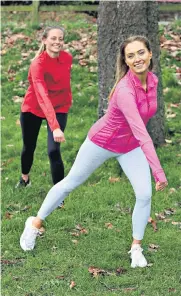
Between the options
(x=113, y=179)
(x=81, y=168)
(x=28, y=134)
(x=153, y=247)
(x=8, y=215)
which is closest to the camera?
(x=81, y=168)

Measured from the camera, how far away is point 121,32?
770cm

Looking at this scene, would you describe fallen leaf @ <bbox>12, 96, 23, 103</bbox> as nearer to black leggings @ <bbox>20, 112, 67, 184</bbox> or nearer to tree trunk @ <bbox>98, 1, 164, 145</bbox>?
tree trunk @ <bbox>98, 1, 164, 145</bbox>

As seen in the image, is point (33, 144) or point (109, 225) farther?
point (33, 144)

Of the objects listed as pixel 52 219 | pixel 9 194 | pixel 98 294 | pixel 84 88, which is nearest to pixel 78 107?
pixel 84 88

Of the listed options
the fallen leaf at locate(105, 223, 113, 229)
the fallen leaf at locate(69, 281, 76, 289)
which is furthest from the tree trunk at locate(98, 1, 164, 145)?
the fallen leaf at locate(69, 281, 76, 289)

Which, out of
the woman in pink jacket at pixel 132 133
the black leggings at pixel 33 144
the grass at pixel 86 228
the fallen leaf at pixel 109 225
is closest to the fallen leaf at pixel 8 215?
the grass at pixel 86 228

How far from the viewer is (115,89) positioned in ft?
16.5

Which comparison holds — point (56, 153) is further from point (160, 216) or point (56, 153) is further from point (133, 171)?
point (133, 171)

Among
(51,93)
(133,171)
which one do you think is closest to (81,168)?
(133,171)

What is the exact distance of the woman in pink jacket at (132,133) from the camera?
4.86m

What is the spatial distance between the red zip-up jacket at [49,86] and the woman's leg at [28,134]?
0.28ft

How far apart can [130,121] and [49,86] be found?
1724mm

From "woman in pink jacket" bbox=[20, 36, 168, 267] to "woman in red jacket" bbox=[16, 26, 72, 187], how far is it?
25.1 inches

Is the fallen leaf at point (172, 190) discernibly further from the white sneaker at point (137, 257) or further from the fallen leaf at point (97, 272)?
the fallen leaf at point (97, 272)
